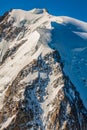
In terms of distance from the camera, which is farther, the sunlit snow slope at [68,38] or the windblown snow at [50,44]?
the sunlit snow slope at [68,38]

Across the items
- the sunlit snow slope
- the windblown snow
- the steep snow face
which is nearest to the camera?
the windblown snow

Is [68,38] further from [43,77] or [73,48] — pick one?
A: [43,77]

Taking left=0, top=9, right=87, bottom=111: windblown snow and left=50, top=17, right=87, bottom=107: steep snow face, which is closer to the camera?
left=0, top=9, right=87, bottom=111: windblown snow

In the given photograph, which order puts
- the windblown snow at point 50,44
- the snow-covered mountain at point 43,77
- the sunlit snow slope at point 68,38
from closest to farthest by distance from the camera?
the snow-covered mountain at point 43,77, the windblown snow at point 50,44, the sunlit snow slope at point 68,38

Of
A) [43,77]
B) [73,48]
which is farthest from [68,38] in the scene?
[43,77]

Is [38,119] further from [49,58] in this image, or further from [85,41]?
[85,41]

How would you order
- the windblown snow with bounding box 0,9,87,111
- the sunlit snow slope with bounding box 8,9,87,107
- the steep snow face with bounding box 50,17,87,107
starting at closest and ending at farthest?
the windblown snow with bounding box 0,9,87,111, the steep snow face with bounding box 50,17,87,107, the sunlit snow slope with bounding box 8,9,87,107

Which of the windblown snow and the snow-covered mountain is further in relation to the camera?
the windblown snow

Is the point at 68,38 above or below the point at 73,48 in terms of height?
above

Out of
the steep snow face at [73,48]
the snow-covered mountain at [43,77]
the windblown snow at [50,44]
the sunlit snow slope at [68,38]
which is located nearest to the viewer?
the snow-covered mountain at [43,77]
